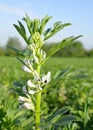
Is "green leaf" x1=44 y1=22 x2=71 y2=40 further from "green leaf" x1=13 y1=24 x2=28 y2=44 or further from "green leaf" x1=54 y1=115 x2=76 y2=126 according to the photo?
"green leaf" x1=54 y1=115 x2=76 y2=126

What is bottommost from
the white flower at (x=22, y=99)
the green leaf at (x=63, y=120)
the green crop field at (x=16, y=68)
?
the green leaf at (x=63, y=120)

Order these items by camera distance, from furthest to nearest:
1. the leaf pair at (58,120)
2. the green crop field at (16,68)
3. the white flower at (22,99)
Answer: the green crop field at (16,68), the white flower at (22,99), the leaf pair at (58,120)

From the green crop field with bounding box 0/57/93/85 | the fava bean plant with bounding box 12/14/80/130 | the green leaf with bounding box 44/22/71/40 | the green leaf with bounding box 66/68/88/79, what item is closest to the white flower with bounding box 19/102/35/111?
the fava bean plant with bounding box 12/14/80/130

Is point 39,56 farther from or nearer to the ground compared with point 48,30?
nearer to the ground

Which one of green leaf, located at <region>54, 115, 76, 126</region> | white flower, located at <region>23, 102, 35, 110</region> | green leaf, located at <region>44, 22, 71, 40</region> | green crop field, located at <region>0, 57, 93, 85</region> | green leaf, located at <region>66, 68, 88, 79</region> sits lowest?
green leaf, located at <region>54, 115, 76, 126</region>

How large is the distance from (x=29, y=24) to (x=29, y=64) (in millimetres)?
210

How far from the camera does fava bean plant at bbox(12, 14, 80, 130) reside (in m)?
1.82

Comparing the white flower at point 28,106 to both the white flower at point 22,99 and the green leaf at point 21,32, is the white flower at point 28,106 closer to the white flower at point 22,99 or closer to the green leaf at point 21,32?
the white flower at point 22,99

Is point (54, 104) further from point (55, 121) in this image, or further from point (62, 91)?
point (55, 121)

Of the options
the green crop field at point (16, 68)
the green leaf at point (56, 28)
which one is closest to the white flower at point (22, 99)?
the green leaf at point (56, 28)

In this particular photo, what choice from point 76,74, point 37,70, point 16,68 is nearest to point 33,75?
point 37,70

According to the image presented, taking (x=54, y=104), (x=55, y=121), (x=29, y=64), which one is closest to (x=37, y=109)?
(x=55, y=121)

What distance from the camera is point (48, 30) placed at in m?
1.90

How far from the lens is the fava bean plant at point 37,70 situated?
71.7 inches
